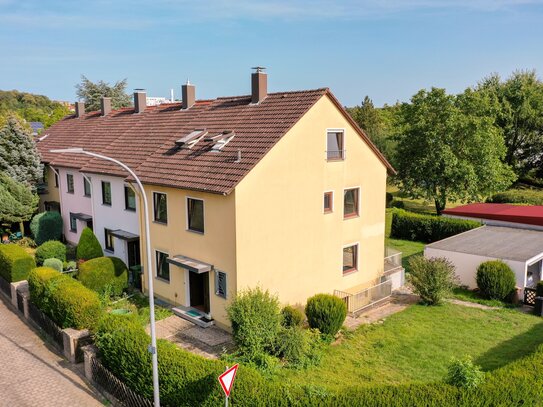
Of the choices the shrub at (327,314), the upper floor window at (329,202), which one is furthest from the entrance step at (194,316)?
the upper floor window at (329,202)

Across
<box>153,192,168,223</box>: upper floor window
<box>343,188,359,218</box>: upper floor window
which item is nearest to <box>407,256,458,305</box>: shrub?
<box>343,188,359,218</box>: upper floor window

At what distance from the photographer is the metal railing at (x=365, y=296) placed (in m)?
19.8

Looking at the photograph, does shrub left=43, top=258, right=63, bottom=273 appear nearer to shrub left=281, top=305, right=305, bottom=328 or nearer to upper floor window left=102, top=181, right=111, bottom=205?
A: upper floor window left=102, top=181, right=111, bottom=205

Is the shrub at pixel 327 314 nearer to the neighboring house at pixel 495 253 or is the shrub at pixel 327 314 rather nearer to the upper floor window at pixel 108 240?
the neighboring house at pixel 495 253

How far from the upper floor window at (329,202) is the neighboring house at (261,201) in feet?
0.15

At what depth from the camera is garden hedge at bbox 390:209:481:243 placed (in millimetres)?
31281

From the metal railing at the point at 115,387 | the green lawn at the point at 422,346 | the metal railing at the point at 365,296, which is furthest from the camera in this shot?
the metal railing at the point at 365,296

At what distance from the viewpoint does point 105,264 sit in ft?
67.3

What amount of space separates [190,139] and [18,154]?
15.2 meters

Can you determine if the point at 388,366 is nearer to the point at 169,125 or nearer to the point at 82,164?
the point at 169,125

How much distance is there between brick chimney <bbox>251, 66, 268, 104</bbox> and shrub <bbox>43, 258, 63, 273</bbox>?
42.1ft

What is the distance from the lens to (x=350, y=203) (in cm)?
2108

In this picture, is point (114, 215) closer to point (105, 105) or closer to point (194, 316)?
point (194, 316)

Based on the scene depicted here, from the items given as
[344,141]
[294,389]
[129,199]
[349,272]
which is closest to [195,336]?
[294,389]
